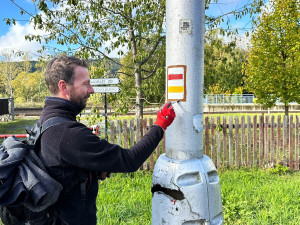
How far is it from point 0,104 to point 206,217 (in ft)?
68.2

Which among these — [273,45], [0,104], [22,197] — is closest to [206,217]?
[22,197]

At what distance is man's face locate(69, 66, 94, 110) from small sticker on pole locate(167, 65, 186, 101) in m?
0.60

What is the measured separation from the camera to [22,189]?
4.52 feet

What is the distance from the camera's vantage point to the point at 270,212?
11.2 ft

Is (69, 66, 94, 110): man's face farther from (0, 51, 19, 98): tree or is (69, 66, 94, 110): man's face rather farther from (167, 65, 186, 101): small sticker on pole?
(0, 51, 19, 98): tree

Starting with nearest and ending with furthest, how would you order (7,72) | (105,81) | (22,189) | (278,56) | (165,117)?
(22,189) → (165,117) → (105,81) → (278,56) → (7,72)

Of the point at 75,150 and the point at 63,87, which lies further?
the point at 63,87

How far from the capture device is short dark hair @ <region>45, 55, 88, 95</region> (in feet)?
5.32

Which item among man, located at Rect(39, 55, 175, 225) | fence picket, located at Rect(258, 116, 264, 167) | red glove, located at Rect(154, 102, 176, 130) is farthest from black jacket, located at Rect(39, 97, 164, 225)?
fence picket, located at Rect(258, 116, 264, 167)

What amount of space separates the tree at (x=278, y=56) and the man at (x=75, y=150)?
9.76m

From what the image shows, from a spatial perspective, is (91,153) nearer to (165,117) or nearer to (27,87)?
(165,117)

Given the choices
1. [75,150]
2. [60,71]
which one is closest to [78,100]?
[60,71]

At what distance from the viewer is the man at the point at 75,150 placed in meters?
1.47

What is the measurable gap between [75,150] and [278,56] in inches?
434
